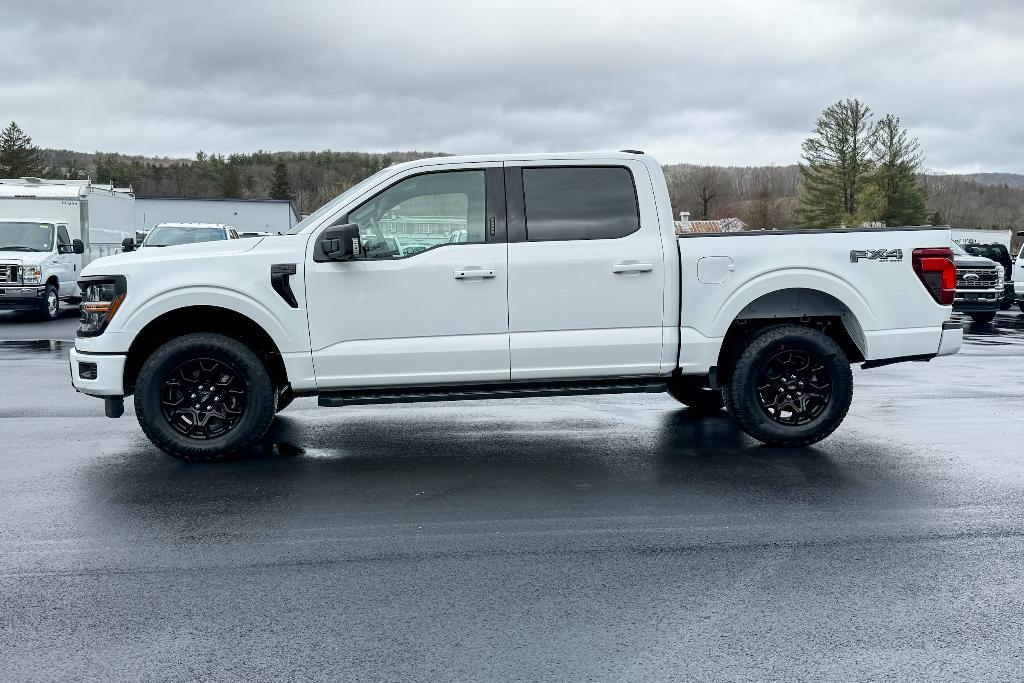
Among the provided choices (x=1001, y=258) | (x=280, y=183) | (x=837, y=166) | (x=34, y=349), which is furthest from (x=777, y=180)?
(x=34, y=349)

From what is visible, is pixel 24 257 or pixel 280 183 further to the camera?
pixel 280 183

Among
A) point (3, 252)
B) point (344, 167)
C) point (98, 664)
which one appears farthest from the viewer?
point (344, 167)

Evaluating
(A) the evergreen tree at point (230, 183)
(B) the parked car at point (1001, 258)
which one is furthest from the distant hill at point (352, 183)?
(B) the parked car at point (1001, 258)

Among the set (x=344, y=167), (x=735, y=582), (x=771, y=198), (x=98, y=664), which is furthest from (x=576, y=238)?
(x=344, y=167)

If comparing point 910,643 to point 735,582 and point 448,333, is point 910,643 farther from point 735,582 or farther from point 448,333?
point 448,333

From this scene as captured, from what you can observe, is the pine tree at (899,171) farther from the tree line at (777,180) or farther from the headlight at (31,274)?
the headlight at (31,274)

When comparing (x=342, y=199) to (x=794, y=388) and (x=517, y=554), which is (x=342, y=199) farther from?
(x=794, y=388)

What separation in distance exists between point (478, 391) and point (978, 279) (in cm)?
1871

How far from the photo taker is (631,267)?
7230mm

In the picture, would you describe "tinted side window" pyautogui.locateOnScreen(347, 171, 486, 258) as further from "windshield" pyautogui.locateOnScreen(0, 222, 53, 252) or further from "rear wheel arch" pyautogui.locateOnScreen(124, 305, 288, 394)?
"windshield" pyautogui.locateOnScreen(0, 222, 53, 252)

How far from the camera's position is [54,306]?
70.6ft

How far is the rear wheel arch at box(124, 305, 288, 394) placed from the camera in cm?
730

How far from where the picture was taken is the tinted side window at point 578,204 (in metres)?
7.32

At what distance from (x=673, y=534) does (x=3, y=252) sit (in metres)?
19.2
